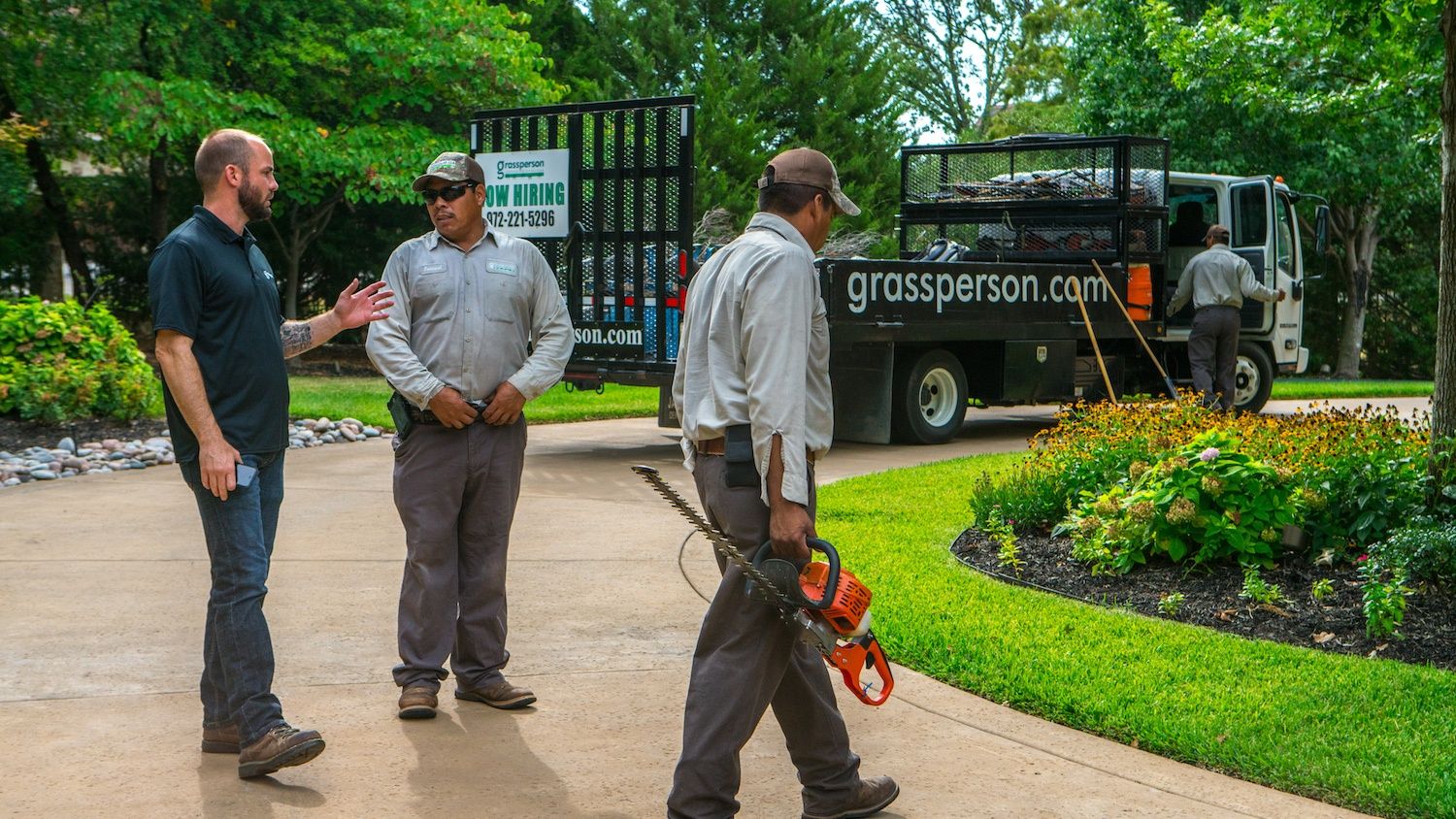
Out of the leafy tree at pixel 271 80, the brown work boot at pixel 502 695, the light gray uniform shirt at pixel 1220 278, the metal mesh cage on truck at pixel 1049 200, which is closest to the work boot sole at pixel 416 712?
the brown work boot at pixel 502 695

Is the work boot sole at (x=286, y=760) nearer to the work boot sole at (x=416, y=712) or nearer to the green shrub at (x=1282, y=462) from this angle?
the work boot sole at (x=416, y=712)

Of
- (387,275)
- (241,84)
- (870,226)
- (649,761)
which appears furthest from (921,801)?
(870,226)

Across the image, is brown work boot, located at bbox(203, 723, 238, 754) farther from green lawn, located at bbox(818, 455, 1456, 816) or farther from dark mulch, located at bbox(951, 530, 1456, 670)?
dark mulch, located at bbox(951, 530, 1456, 670)

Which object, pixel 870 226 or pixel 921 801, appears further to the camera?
pixel 870 226

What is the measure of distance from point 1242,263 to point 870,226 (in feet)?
58.8

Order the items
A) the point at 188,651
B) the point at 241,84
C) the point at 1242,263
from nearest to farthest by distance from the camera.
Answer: the point at 188,651 → the point at 1242,263 → the point at 241,84

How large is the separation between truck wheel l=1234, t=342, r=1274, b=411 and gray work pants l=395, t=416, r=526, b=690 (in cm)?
1268

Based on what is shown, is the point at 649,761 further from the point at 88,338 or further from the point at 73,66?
the point at 73,66

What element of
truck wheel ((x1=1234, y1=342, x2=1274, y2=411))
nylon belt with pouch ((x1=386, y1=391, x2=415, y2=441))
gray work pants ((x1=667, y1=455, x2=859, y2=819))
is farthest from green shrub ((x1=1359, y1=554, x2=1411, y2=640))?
truck wheel ((x1=1234, y1=342, x2=1274, y2=411))

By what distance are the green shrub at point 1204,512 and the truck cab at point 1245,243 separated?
8.82 meters

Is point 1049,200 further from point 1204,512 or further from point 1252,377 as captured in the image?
point 1204,512

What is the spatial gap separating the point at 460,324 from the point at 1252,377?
1301 centimetres

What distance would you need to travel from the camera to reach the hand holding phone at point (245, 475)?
438 centimetres

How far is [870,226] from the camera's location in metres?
32.0
